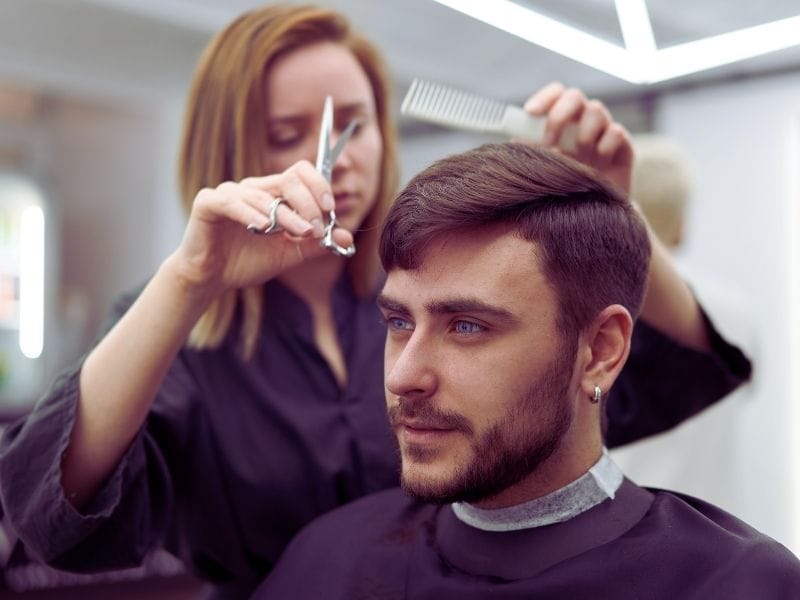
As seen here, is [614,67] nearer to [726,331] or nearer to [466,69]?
[726,331]

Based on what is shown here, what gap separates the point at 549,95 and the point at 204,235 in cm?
52

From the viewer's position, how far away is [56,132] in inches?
231

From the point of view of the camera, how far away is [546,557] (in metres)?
1.24

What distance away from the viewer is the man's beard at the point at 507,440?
116 cm

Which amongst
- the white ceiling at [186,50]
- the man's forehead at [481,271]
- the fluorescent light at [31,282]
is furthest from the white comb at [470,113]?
the fluorescent light at [31,282]

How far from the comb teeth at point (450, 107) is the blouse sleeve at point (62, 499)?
1.99 feet

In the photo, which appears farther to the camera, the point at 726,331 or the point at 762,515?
the point at 762,515

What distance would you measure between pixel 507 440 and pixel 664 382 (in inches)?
19.9

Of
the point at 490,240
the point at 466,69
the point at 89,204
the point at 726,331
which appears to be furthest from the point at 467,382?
the point at 89,204

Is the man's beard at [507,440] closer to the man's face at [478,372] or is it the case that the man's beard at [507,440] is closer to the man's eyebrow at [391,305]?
the man's face at [478,372]

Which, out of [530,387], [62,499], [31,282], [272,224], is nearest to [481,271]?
[530,387]

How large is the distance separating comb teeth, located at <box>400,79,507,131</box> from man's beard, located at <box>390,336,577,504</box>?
0.35 meters

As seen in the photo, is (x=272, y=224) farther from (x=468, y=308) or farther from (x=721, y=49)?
(x=721, y=49)

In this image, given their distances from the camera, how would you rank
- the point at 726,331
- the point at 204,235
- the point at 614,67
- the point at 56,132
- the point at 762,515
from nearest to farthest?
the point at 204,235 → the point at 614,67 → the point at 726,331 → the point at 762,515 → the point at 56,132
